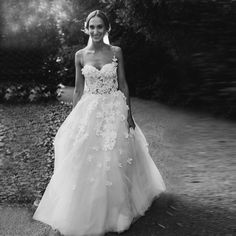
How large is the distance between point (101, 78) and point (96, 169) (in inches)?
42.0

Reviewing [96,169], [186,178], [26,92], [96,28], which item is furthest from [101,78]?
[26,92]

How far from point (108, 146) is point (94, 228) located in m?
0.88

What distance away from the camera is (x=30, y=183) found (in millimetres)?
7004

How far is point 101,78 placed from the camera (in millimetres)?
5441

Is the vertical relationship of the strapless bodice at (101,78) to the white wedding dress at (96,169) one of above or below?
above

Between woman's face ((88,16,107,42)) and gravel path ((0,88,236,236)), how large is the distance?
136 centimetres

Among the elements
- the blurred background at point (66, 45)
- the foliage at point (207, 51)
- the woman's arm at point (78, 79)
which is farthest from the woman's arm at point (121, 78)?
the blurred background at point (66, 45)

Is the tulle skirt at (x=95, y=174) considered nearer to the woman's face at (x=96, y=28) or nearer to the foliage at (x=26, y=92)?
the woman's face at (x=96, y=28)

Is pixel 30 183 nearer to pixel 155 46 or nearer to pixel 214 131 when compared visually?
pixel 214 131

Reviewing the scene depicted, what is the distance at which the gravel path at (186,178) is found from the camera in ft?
9.03

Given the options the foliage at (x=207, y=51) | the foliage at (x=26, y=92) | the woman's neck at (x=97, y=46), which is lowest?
the foliage at (x=26, y=92)

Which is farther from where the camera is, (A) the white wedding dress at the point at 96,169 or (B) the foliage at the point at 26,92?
(B) the foliage at the point at 26,92

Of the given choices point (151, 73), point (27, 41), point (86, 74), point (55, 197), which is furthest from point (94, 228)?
point (151, 73)

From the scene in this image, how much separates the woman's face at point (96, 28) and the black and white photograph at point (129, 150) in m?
0.01
